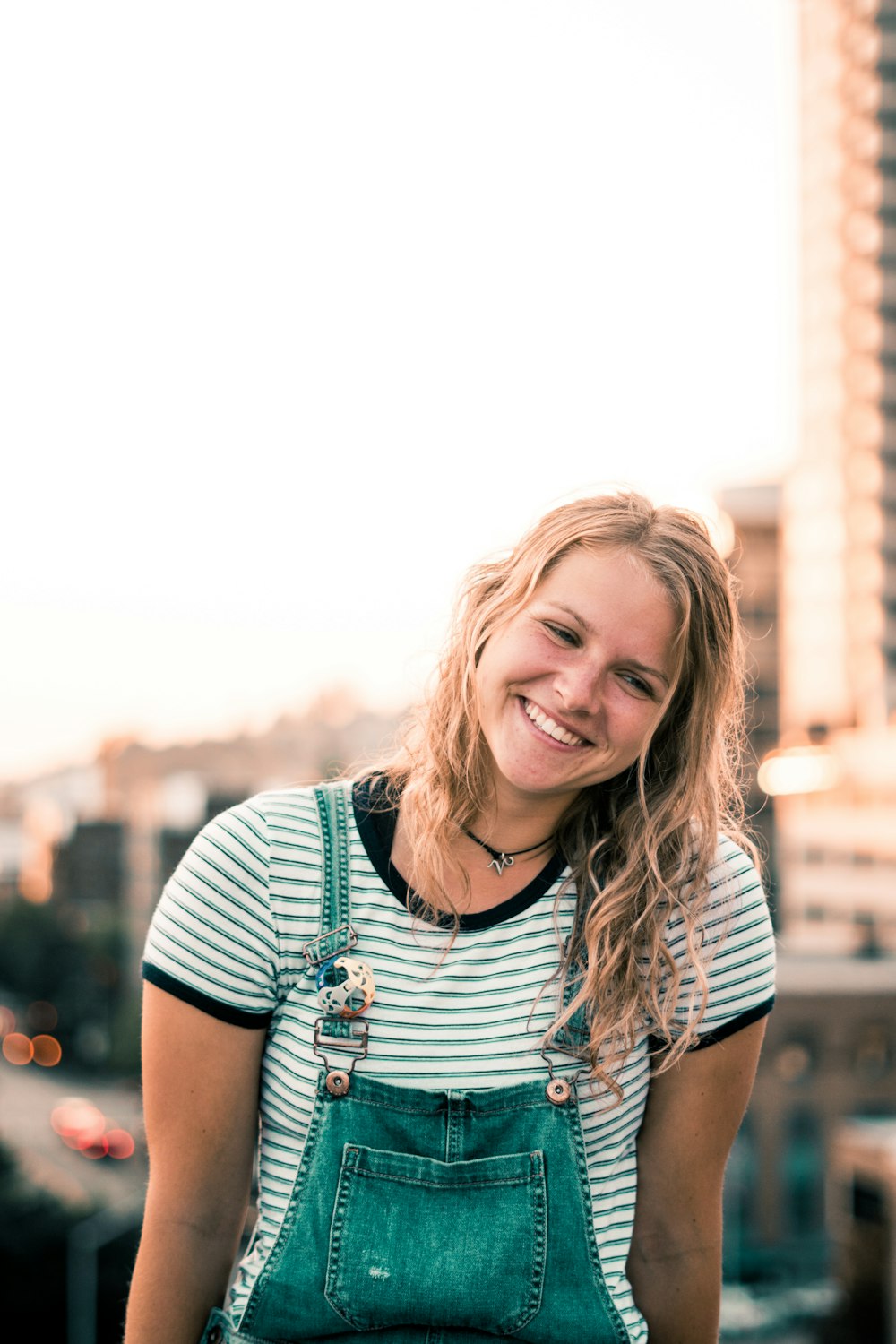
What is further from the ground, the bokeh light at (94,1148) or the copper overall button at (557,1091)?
the copper overall button at (557,1091)

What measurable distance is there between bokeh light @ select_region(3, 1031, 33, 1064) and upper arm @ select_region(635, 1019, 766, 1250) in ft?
115

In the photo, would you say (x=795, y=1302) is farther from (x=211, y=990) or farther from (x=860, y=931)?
(x=211, y=990)

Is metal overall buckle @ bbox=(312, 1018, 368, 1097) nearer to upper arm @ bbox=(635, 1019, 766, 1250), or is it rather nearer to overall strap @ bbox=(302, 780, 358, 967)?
overall strap @ bbox=(302, 780, 358, 967)

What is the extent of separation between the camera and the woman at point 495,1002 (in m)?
1.42

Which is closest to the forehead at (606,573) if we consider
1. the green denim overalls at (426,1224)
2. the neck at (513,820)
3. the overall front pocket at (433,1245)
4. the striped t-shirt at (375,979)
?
the neck at (513,820)

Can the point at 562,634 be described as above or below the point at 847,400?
below

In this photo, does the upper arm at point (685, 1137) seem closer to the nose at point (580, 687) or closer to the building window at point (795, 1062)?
the nose at point (580, 687)

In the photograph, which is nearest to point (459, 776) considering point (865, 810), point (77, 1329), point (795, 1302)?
point (77, 1329)

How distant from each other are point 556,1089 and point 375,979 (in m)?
0.26

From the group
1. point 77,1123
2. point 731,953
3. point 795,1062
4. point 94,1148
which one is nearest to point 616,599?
point 731,953

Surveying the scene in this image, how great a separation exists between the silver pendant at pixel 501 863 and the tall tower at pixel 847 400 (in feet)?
134

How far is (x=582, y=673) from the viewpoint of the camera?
1.50m

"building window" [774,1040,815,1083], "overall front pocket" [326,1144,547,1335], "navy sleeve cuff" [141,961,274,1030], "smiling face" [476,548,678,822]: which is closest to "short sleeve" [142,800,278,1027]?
"navy sleeve cuff" [141,961,274,1030]

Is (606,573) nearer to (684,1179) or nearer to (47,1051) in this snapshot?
(684,1179)
